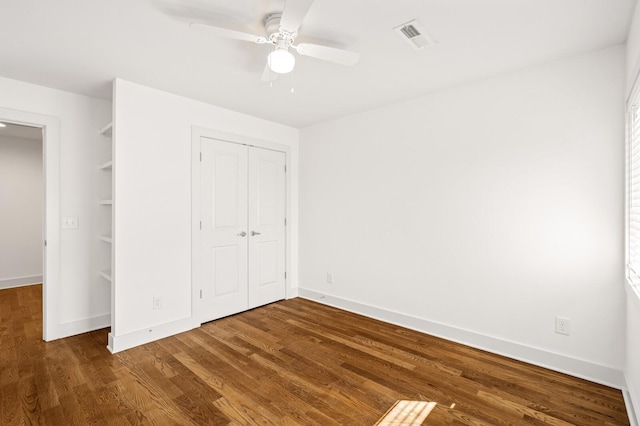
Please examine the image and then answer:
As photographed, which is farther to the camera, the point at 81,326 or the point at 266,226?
the point at 266,226

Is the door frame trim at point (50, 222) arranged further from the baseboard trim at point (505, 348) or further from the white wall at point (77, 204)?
the baseboard trim at point (505, 348)

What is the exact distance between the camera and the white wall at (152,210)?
288 centimetres

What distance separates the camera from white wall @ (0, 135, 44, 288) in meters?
5.02

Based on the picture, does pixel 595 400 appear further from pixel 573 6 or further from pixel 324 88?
pixel 324 88

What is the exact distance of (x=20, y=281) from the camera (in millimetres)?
5086

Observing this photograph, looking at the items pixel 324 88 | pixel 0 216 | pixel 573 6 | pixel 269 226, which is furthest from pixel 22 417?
pixel 0 216

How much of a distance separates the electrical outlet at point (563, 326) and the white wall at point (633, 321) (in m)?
0.34

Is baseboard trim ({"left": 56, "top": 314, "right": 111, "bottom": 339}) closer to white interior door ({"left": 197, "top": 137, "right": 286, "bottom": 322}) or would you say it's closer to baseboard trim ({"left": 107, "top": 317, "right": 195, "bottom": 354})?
baseboard trim ({"left": 107, "top": 317, "right": 195, "bottom": 354})

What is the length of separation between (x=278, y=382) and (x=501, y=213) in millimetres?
2352

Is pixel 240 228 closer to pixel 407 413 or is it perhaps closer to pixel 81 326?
pixel 81 326

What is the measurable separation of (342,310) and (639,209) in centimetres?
294

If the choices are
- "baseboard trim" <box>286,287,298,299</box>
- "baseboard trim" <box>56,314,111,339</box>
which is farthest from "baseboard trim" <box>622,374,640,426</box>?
"baseboard trim" <box>56,314,111,339</box>

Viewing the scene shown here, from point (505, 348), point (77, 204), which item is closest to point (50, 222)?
point (77, 204)

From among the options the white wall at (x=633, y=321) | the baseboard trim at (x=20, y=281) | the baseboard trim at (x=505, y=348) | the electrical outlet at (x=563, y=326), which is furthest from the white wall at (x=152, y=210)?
the baseboard trim at (x=20, y=281)
